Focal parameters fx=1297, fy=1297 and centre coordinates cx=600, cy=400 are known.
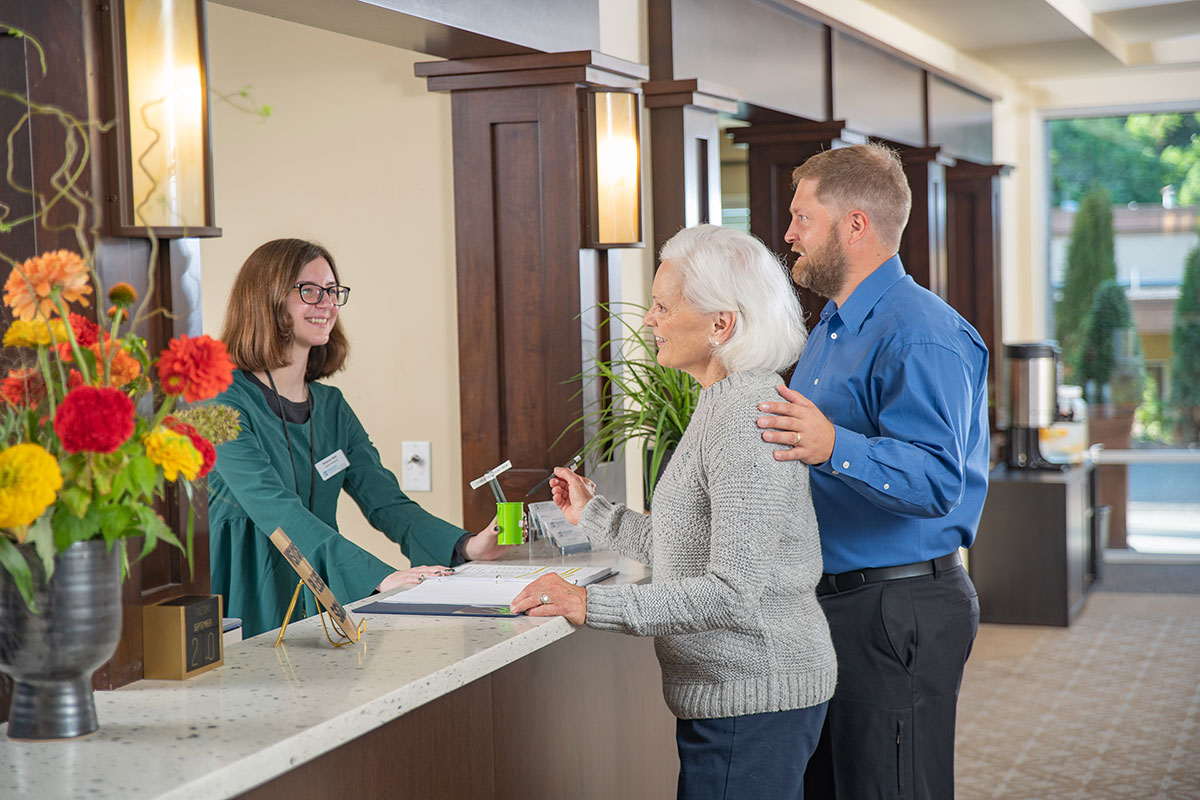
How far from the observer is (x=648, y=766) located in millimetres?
3051

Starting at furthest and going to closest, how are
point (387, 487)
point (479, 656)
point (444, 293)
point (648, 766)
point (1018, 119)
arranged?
point (1018, 119) < point (444, 293) < point (387, 487) < point (648, 766) < point (479, 656)

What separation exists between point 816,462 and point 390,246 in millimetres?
2035

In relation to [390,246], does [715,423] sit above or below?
below

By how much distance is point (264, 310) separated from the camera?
3072 millimetres

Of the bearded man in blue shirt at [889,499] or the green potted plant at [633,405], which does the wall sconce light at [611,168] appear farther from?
the bearded man in blue shirt at [889,499]

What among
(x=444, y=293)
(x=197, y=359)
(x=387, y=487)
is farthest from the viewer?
(x=444, y=293)

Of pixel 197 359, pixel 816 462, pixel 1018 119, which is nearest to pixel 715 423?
pixel 816 462

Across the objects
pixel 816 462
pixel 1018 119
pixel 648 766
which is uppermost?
pixel 1018 119

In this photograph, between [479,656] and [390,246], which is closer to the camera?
[479,656]

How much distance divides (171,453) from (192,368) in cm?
11

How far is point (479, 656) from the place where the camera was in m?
2.04

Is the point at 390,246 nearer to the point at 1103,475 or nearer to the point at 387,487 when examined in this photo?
the point at 387,487

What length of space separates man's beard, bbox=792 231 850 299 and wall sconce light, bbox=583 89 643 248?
0.76m

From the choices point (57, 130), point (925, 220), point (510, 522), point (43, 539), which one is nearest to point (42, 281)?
point (43, 539)
